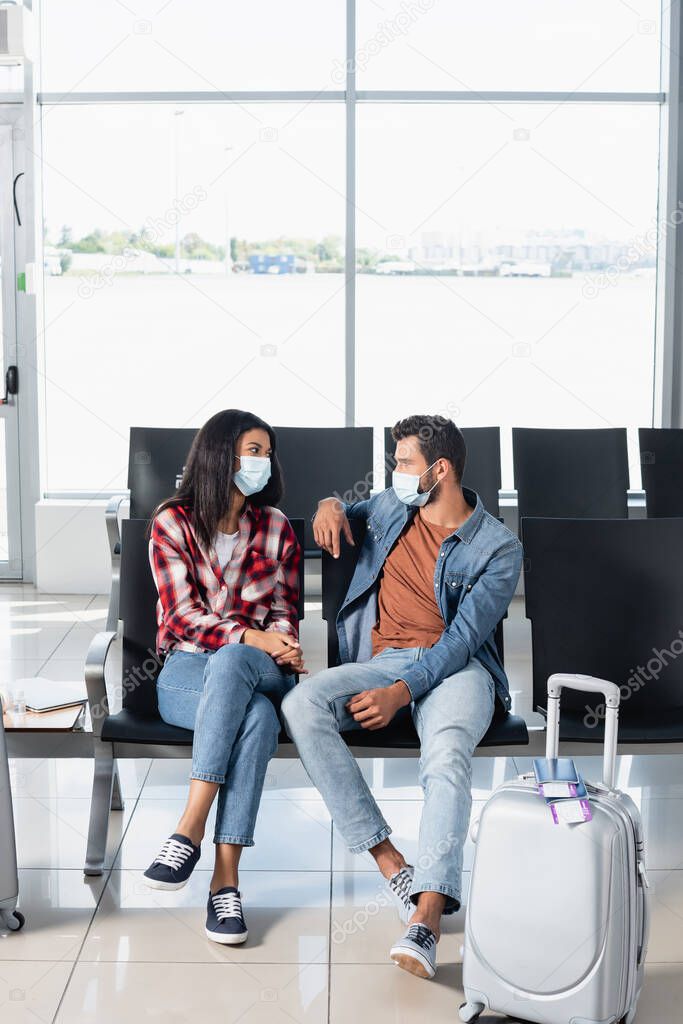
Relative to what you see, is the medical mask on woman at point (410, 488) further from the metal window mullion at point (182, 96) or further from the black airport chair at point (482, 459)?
the metal window mullion at point (182, 96)

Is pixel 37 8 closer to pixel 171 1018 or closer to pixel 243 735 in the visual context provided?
pixel 243 735

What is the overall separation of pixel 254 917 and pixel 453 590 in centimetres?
85

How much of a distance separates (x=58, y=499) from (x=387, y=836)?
3.42m

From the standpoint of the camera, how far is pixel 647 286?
5.37m

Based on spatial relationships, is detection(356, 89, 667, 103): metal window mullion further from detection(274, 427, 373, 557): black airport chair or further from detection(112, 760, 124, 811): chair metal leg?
detection(112, 760, 124, 811): chair metal leg

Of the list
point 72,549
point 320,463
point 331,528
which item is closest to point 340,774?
point 331,528

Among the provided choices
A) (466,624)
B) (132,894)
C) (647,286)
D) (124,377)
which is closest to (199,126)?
(124,377)

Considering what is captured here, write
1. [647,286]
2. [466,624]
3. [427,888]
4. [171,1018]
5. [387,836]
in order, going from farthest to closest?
[647,286] < [466,624] < [387,836] < [427,888] < [171,1018]

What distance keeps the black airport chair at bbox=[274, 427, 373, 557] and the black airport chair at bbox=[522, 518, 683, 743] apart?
1.63 m

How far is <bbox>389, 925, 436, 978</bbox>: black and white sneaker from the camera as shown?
2079 mm

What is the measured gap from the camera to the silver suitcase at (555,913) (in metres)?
1.86

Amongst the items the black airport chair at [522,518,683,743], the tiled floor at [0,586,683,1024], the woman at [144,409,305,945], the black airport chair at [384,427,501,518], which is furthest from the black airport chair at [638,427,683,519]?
the woman at [144,409,305,945]

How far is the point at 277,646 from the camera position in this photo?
99.1 inches

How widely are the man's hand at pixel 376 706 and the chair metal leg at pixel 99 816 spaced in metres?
0.58
